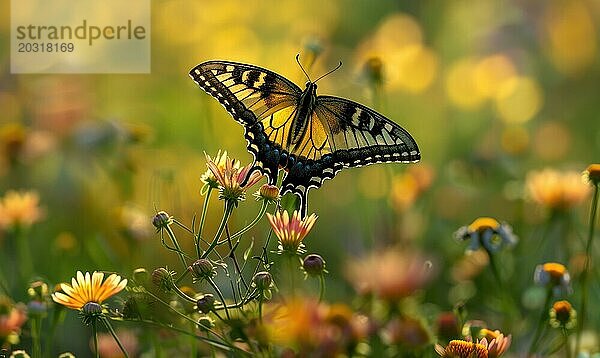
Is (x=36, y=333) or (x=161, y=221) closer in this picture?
(x=161, y=221)

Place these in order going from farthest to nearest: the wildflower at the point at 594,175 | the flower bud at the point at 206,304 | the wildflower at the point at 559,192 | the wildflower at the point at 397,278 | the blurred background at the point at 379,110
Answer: the blurred background at the point at 379,110, the wildflower at the point at 559,192, the wildflower at the point at 594,175, the wildflower at the point at 397,278, the flower bud at the point at 206,304

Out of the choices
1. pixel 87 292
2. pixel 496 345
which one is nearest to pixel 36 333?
pixel 87 292

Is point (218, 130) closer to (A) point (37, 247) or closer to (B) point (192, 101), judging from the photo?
(B) point (192, 101)

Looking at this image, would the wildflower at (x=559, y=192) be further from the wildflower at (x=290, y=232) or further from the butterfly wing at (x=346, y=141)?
the wildflower at (x=290, y=232)

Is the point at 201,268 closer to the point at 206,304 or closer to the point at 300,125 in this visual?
the point at 206,304

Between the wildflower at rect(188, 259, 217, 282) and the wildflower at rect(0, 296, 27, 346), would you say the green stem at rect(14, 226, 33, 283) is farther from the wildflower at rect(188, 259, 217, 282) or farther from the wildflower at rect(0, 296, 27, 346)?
the wildflower at rect(188, 259, 217, 282)

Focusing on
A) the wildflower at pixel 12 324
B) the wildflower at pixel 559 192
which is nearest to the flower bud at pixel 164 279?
the wildflower at pixel 12 324

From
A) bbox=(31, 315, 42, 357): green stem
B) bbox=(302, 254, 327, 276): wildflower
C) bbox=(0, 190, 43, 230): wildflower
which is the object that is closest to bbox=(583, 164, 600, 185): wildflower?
bbox=(302, 254, 327, 276): wildflower
